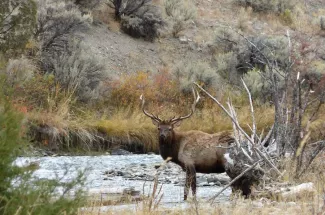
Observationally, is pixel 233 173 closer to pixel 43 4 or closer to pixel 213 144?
pixel 213 144

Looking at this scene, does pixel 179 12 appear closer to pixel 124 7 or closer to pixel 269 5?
pixel 124 7

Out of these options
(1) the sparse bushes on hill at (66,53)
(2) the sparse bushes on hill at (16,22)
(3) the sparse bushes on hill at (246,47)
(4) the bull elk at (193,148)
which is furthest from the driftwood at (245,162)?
(3) the sparse bushes on hill at (246,47)

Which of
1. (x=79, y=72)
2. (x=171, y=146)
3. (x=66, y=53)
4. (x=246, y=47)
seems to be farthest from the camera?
(x=246, y=47)

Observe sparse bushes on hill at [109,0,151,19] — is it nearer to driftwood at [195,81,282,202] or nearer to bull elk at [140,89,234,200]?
bull elk at [140,89,234,200]

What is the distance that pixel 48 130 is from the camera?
1772 centimetres

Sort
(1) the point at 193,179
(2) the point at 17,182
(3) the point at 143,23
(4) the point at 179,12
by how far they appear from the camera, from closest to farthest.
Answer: (2) the point at 17,182 → (1) the point at 193,179 → (3) the point at 143,23 → (4) the point at 179,12

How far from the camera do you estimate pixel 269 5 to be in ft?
125

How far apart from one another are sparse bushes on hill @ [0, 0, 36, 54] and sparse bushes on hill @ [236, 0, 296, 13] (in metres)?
18.7

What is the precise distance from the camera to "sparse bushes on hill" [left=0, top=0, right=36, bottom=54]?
2052 centimetres

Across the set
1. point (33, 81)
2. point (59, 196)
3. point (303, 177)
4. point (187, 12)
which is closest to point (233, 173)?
point (303, 177)

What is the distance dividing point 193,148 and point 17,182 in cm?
626

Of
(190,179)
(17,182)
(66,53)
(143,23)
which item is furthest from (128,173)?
(143,23)

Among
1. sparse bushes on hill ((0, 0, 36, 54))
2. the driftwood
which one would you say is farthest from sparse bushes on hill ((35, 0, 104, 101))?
the driftwood

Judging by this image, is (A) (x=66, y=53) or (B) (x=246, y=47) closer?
(A) (x=66, y=53)
